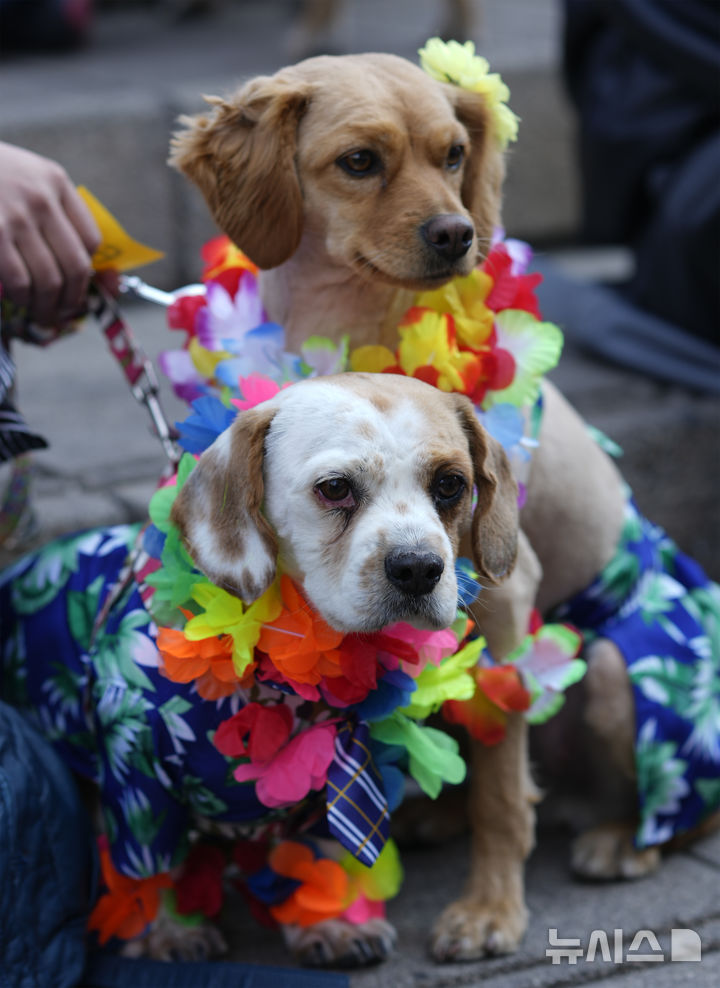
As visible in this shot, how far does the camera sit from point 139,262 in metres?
2.16

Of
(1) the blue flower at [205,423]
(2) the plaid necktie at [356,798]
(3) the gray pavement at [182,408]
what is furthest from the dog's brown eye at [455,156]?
(3) the gray pavement at [182,408]

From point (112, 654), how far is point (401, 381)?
64cm

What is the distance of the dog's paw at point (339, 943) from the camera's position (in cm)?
193

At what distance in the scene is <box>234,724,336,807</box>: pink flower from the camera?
170cm

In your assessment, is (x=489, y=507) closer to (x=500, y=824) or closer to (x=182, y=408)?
(x=500, y=824)

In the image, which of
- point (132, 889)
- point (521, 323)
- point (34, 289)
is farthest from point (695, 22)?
point (132, 889)

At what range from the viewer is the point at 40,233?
6.66 feet

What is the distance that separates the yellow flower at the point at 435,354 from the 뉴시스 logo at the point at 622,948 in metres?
0.96

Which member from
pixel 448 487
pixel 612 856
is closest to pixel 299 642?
pixel 448 487

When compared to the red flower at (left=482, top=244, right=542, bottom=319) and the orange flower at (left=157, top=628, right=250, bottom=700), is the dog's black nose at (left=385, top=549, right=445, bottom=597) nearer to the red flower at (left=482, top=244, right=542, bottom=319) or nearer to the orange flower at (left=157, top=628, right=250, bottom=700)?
the orange flower at (left=157, top=628, right=250, bottom=700)

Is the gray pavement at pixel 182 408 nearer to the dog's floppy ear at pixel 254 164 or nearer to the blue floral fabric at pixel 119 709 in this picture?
the blue floral fabric at pixel 119 709

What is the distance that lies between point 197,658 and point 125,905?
1.68 feet

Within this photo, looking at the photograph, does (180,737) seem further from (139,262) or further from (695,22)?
(695,22)

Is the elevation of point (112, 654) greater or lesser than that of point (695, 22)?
lesser
